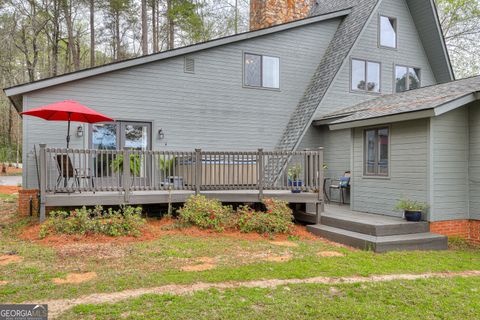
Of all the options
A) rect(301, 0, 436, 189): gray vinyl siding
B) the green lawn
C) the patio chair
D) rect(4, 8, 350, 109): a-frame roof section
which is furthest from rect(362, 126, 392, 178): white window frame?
rect(4, 8, 350, 109): a-frame roof section

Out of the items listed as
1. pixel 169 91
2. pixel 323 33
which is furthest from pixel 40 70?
pixel 323 33

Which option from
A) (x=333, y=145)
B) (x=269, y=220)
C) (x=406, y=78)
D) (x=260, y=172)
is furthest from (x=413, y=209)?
(x=406, y=78)

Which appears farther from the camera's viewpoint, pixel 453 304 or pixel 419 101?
pixel 419 101

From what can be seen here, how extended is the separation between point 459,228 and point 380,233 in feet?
6.93

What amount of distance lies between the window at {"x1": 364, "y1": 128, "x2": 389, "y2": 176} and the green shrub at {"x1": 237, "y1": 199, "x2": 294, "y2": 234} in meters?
2.51

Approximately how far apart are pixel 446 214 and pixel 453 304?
3.94 m

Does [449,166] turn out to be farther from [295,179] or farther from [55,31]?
[55,31]

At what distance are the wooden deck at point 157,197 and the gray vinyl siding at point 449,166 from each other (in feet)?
7.92

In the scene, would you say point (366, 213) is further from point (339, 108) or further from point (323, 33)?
point (323, 33)

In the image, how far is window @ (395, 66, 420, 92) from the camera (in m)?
13.0

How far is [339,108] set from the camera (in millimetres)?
11773

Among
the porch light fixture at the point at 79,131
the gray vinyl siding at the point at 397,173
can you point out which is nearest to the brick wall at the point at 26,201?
the porch light fixture at the point at 79,131

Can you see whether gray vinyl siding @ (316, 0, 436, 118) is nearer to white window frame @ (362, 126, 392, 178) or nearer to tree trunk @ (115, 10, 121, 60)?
white window frame @ (362, 126, 392, 178)

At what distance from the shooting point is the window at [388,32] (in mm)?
12539
